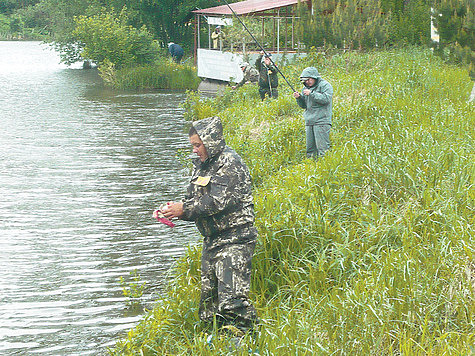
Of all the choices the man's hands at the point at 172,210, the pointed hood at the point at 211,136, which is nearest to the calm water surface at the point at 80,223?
the man's hands at the point at 172,210

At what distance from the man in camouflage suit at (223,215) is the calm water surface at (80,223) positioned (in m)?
1.56

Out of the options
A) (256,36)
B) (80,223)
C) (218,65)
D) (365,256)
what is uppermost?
(256,36)

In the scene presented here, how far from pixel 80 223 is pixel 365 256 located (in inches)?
212

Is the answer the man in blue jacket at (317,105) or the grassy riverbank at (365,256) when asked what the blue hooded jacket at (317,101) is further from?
the grassy riverbank at (365,256)

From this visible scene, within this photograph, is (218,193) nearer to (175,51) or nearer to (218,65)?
(218,65)

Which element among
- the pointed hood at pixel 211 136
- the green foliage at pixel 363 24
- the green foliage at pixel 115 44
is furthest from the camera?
the green foliage at pixel 115 44

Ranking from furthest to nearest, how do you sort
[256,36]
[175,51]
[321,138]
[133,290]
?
1. [175,51]
2. [256,36]
3. [321,138]
4. [133,290]

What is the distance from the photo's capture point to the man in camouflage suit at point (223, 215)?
529 centimetres

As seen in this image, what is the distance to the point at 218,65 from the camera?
3189 centimetres

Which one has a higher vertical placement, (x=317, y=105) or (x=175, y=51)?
(x=317, y=105)

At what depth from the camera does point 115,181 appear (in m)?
13.4

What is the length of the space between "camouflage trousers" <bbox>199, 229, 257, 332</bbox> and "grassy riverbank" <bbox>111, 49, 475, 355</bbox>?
22 centimetres

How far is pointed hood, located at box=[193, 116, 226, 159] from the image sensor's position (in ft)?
17.6

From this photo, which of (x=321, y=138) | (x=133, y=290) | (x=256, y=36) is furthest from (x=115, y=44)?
(x=133, y=290)
